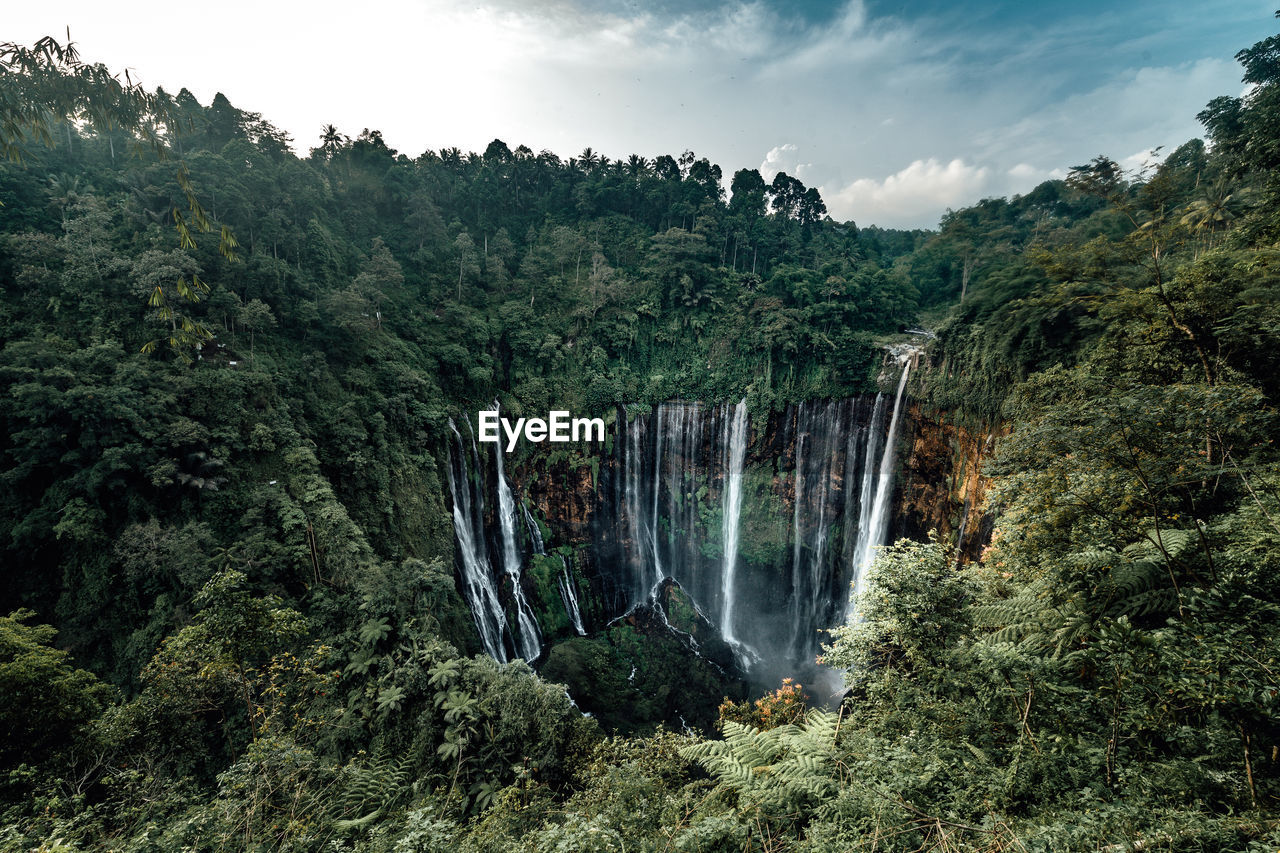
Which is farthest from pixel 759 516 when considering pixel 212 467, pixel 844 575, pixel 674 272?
pixel 212 467

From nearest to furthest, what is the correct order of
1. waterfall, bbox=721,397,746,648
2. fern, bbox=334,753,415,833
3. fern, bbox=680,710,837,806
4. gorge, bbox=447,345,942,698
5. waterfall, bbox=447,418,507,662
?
1. fern, bbox=680,710,837,806
2. fern, bbox=334,753,415,833
3. waterfall, bbox=447,418,507,662
4. gorge, bbox=447,345,942,698
5. waterfall, bbox=721,397,746,648

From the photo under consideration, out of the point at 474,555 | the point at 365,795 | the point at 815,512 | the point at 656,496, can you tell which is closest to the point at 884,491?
the point at 815,512

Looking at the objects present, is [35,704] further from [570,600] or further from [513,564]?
[570,600]

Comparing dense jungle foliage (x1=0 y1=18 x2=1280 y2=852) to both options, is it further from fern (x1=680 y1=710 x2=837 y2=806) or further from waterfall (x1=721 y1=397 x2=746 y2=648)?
waterfall (x1=721 y1=397 x2=746 y2=648)

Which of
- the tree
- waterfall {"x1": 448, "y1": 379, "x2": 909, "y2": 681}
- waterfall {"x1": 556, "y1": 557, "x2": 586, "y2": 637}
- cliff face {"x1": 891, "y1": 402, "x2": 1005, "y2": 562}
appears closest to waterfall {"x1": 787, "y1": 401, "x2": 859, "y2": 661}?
waterfall {"x1": 448, "y1": 379, "x2": 909, "y2": 681}

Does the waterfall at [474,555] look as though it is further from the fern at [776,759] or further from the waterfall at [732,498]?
the fern at [776,759]

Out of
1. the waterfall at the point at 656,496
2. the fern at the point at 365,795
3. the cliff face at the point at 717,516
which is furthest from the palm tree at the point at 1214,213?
the fern at the point at 365,795

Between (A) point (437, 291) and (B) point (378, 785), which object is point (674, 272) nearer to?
(A) point (437, 291)
